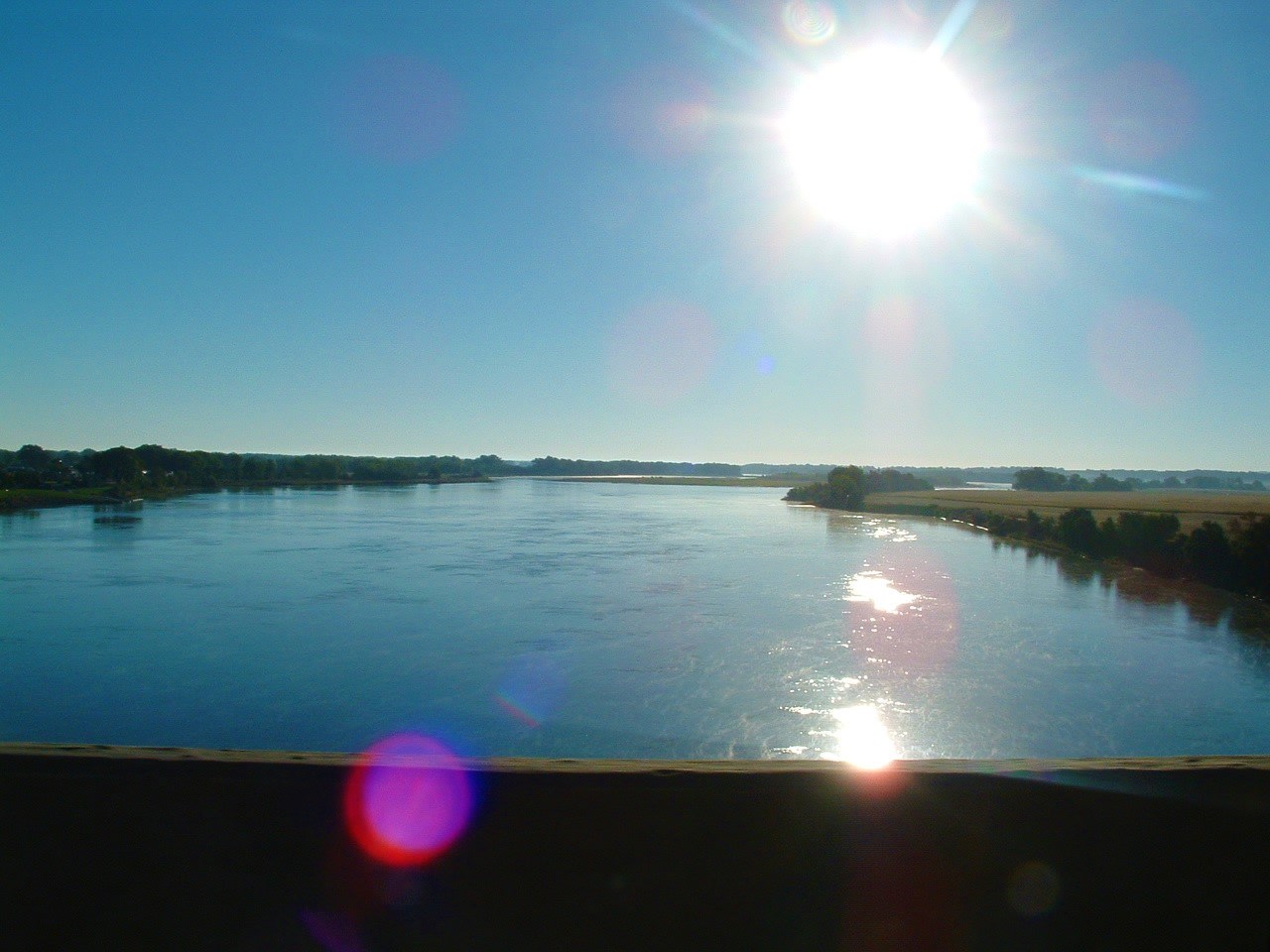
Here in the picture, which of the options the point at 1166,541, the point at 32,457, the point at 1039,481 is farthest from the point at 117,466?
the point at 1039,481

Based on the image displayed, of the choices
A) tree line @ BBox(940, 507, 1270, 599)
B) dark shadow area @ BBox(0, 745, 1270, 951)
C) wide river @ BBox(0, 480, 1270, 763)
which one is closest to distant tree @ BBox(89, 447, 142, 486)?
wide river @ BBox(0, 480, 1270, 763)

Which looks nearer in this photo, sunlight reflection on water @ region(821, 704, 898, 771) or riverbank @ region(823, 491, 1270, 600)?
sunlight reflection on water @ region(821, 704, 898, 771)

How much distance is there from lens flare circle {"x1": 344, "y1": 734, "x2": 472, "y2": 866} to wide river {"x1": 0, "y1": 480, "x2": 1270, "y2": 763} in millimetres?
2961

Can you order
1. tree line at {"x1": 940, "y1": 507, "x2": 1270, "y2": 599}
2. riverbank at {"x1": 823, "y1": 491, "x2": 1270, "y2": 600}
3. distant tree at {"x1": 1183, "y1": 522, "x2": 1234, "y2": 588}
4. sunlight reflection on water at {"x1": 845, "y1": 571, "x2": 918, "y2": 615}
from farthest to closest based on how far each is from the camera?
distant tree at {"x1": 1183, "y1": 522, "x2": 1234, "y2": 588} < riverbank at {"x1": 823, "y1": 491, "x2": 1270, "y2": 600} < tree line at {"x1": 940, "y1": 507, "x2": 1270, "y2": 599} < sunlight reflection on water at {"x1": 845, "y1": 571, "x2": 918, "y2": 615}

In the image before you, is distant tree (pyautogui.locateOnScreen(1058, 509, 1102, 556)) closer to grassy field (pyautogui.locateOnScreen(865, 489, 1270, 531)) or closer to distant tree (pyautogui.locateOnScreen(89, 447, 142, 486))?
grassy field (pyautogui.locateOnScreen(865, 489, 1270, 531))

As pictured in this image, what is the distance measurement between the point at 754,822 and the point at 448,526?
34.5m

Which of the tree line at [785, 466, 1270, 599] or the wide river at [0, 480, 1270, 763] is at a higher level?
the tree line at [785, 466, 1270, 599]

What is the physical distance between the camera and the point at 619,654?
12023 mm

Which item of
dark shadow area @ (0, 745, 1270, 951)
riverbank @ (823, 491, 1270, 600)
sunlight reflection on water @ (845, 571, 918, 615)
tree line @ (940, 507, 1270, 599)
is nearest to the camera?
dark shadow area @ (0, 745, 1270, 951)

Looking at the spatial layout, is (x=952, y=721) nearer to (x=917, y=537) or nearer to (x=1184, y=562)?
(x=1184, y=562)

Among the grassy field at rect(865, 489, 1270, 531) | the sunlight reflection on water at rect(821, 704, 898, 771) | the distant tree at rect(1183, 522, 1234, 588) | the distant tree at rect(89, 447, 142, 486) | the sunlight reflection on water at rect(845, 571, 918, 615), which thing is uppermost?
the distant tree at rect(89, 447, 142, 486)

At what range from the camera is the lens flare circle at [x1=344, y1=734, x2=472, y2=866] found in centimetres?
185

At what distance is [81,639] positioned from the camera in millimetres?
12633

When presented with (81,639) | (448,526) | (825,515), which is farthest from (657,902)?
(825,515)
